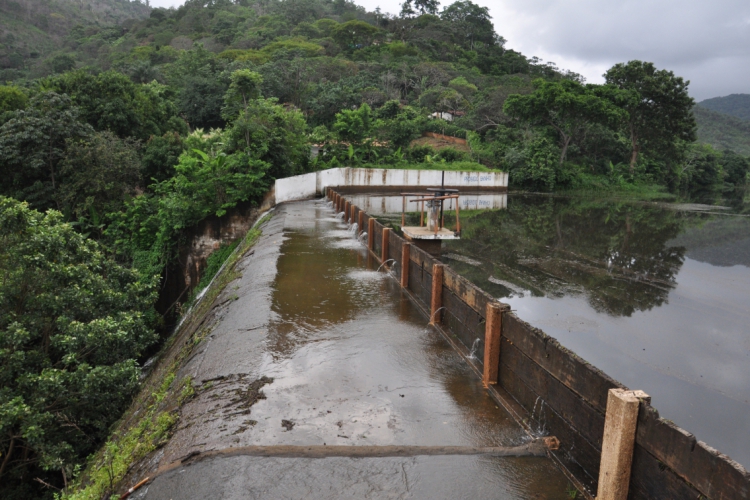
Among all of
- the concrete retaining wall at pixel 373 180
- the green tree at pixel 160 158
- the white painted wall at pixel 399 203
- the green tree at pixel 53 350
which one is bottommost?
the green tree at pixel 53 350

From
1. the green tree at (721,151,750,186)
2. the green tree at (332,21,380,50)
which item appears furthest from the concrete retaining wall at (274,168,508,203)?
the green tree at (332,21,380,50)

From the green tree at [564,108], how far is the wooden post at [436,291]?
34742mm

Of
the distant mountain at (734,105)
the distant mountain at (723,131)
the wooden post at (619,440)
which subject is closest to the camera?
the wooden post at (619,440)

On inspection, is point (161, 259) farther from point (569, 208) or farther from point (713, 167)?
point (713, 167)

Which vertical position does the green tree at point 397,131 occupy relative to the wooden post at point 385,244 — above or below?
above

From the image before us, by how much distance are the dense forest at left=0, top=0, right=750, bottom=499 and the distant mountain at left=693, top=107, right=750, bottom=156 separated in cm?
3364

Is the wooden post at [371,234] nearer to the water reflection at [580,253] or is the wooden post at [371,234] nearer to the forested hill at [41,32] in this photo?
the water reflection at [580,253]

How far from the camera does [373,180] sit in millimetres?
33531

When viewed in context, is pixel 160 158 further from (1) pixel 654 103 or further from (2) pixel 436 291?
(1) pixel 654 103

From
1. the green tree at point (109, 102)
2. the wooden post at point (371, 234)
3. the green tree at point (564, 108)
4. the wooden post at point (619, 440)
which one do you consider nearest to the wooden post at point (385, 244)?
the wooden post at point (371, 234)

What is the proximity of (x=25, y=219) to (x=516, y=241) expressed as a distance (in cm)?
1625

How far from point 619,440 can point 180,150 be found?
27.5 meters

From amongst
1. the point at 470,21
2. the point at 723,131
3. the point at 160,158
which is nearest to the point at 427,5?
the point at 470,21

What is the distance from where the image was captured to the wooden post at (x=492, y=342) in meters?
6.10
